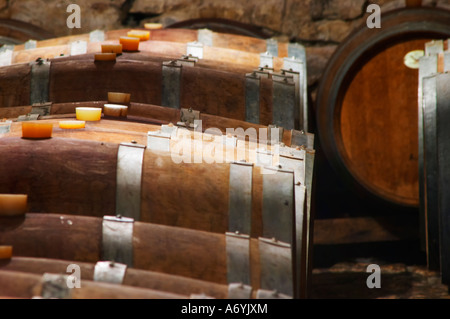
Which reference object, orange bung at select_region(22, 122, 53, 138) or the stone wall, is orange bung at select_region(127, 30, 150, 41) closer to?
the stone wall

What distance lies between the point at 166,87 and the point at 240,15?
7.27ft

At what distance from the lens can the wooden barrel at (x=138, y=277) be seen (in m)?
2.01

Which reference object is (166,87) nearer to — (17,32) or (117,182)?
(117,182)

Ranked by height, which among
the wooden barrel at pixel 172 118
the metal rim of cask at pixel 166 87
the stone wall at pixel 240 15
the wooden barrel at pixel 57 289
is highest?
the stone wall at pixel 240 15

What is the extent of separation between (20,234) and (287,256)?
3.05 feet

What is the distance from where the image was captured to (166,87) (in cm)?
347

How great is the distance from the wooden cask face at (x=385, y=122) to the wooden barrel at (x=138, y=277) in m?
2.35

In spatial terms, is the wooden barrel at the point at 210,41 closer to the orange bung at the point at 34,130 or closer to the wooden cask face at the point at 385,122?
the wooden cask face at the point at 385,122

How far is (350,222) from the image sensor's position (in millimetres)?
4484

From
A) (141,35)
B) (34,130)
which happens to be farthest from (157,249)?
(141,35)

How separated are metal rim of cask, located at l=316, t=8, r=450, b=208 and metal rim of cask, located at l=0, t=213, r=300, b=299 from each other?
203 centimetres

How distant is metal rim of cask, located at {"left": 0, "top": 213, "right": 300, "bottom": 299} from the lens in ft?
7.16

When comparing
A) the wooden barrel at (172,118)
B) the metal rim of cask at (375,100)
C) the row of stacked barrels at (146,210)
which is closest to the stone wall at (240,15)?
the metal rim of cask at (375,100)
